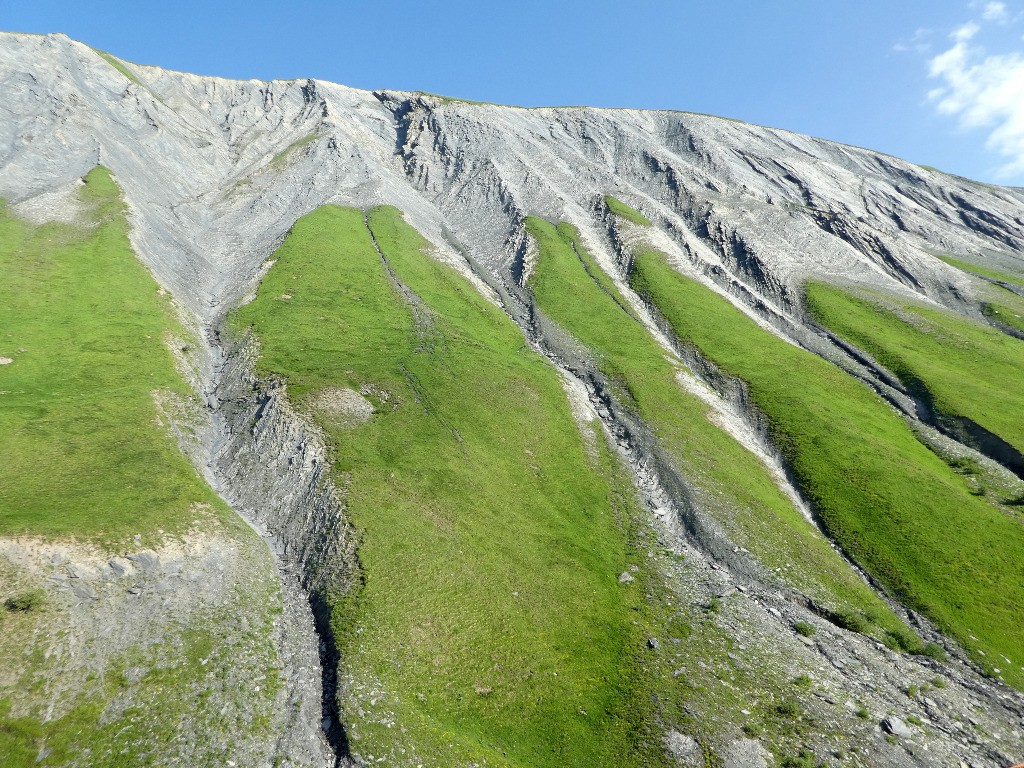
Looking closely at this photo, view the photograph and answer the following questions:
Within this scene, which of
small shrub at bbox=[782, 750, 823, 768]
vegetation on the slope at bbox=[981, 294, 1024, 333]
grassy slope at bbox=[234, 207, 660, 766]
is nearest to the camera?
small shrub at bbox=[782, 750, 823, 768]

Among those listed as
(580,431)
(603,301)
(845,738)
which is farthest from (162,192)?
(845,738)

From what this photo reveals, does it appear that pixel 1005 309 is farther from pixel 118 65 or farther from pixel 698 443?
pixel 118 65

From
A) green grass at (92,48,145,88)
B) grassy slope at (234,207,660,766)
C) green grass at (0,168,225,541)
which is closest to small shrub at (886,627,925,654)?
grassy slope at (234,207,660,766)

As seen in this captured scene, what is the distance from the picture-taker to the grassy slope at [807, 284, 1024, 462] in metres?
60.8

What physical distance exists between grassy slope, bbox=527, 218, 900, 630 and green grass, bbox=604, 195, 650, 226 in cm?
2478

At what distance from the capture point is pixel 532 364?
68.1m

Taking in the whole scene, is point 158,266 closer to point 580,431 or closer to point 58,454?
point 58,454

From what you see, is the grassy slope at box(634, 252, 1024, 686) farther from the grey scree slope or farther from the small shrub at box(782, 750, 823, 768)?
the small shrub at box(782, 750, 823, 768)

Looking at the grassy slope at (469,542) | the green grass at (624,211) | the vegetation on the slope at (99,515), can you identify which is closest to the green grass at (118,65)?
the vegetation on the slope at (99,515)

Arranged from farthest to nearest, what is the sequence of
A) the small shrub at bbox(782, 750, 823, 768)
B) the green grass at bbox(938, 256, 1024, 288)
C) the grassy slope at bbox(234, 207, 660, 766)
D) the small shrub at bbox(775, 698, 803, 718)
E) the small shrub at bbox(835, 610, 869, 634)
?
the green grass at bbox(938, 256, 1024, 288)
the small shrub at bbox(835, 610, 869, 634)
the small shrub at bbox(775, 698, 803, 718)
the grassy slope at bbox(234, 207, 660, 766)
the small shrub at bbox(782, 750, 823, 768)

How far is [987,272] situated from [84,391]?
155033 mm

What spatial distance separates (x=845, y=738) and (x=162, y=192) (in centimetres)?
12769

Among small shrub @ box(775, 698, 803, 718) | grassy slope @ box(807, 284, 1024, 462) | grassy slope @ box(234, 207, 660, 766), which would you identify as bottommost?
grassy slope @ box(234, 207, 660, 766)

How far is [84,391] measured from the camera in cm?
4575
